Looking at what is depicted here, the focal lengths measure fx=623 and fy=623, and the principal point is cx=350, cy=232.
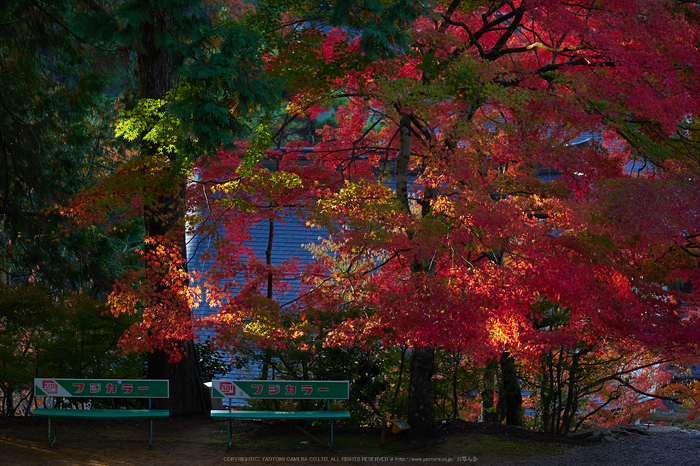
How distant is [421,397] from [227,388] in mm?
2526

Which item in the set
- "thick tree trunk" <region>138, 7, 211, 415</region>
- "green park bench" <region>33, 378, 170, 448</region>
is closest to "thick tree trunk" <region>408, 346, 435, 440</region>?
"green park bench" <region>33, 378, 170, 448</region>

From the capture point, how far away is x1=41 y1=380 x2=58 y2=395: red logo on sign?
22.6ft

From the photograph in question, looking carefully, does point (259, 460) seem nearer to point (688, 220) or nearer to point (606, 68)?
point (688, 220)

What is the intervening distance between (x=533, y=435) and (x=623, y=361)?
1.99m

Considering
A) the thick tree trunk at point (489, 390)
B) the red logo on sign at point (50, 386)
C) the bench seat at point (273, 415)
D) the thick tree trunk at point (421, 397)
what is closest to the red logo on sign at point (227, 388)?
the bench seat at point (273, 415)

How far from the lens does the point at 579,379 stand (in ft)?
29.7

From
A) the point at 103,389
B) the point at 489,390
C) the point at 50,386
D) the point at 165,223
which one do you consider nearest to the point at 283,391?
the point at 103,389

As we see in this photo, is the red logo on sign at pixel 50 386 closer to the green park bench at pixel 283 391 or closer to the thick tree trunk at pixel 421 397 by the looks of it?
the green park bench at pixel 283 391

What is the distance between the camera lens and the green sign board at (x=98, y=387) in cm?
689

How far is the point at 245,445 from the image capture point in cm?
736

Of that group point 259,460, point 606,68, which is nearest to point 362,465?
point 259,460

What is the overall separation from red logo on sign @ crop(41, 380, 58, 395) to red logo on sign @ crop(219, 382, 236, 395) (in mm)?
1820

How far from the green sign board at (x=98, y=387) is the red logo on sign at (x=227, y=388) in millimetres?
621

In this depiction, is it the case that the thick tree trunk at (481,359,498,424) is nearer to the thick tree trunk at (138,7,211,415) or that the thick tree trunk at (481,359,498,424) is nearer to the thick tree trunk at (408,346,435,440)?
the thick tree trunk at (408,346,435,440)
